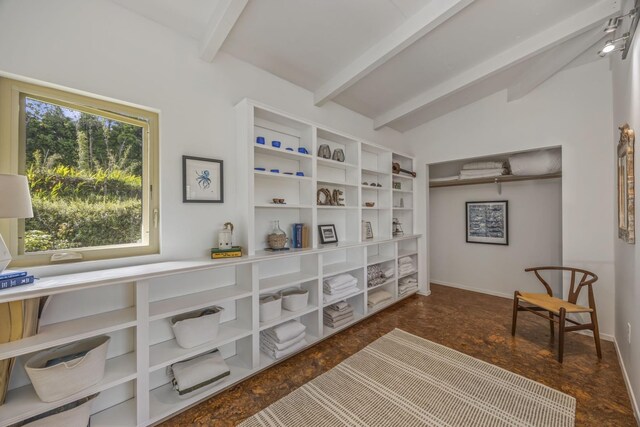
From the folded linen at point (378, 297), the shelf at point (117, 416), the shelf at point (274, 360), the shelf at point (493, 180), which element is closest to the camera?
the shelf at point (117, 416)

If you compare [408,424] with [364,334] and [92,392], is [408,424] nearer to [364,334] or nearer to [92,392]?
[364,334]

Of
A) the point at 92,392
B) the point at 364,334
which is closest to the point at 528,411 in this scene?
the point at 364,334

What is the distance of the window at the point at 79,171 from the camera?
4.84 feet

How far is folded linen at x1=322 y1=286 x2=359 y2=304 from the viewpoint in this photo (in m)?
2.72

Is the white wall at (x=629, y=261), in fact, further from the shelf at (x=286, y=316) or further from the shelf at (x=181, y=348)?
the shelf at (x=181, y=348)

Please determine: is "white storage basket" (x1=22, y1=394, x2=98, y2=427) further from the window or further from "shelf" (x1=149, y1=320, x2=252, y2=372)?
the window

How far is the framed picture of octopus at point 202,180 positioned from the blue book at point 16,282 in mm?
931

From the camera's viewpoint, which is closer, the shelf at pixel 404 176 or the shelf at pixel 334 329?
the shelf at pixel 334 329

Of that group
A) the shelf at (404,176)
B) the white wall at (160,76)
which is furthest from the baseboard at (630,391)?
the white wall at (160,76)

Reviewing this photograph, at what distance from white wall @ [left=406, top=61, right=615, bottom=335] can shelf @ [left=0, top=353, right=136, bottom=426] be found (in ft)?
14.2

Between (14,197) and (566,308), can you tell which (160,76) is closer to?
(14,197)

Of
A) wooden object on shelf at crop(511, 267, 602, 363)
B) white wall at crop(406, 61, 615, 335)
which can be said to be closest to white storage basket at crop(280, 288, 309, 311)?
wooden object on shelf at crop(511, 267, 602, 363)

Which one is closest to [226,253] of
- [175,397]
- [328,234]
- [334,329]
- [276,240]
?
[276,240]


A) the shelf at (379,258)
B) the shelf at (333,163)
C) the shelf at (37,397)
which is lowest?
the shelf at (37,397)
